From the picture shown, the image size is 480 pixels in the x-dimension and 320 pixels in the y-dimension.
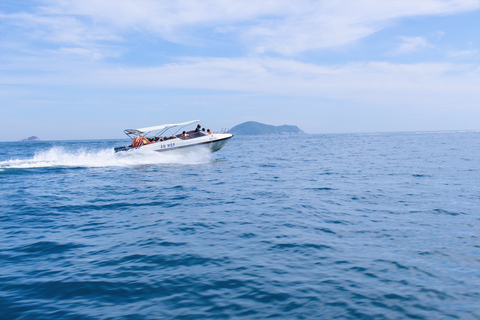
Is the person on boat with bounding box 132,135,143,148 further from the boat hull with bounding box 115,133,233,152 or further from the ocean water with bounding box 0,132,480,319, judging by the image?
the ocean water with bounding box 0,132,480,319

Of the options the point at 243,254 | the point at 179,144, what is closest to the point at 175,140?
the point at 179,144

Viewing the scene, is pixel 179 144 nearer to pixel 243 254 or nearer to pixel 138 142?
pixel 138 142

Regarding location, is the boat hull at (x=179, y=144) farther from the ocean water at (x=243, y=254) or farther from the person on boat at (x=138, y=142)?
the ocean water at (x=243, y=254)

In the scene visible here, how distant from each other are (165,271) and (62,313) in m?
2.07

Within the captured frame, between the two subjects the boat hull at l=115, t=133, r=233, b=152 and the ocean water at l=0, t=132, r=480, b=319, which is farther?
the boat hull at l=115, t=133, r=233, b=152

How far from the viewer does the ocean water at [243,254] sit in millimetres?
5582

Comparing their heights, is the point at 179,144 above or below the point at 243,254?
above

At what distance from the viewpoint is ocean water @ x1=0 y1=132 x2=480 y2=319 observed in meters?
5.58

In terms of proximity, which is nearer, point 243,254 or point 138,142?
point 243,254

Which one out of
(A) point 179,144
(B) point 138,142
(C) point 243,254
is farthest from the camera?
(A) point 179,144

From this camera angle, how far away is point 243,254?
7898mm

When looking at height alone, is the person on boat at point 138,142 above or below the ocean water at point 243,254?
above

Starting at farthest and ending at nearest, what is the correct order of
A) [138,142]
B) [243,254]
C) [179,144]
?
[179,144]
[138,142]
[243,254]

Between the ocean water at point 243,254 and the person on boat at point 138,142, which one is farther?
the person on boat at point 138,142
